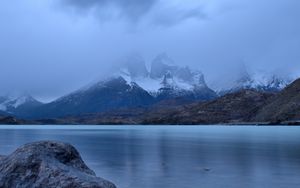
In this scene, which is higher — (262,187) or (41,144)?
(41,144)

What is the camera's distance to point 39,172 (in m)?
17.3

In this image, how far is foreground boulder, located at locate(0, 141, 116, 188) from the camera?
650 inches

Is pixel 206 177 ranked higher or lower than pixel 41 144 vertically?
lower

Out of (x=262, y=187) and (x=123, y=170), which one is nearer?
(x=262, y=187)

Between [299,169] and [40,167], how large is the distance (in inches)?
1205

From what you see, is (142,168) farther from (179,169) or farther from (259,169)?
(259,169)

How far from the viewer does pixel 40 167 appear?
17.4 meters

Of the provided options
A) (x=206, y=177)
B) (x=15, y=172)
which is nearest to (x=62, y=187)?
(x=15, y=172)

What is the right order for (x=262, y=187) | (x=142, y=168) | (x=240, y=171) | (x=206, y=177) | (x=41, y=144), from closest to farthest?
(x=41, y=144), (x=262, y=187), (x=206, y=177), (x=240, y=171), (x=142, y=168)

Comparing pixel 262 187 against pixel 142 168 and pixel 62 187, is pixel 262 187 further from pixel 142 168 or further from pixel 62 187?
pixel 62 187

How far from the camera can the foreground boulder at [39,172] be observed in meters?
16.5

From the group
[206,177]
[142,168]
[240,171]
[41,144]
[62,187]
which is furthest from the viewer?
[142,168]

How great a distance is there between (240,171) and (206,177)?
5.46 meters

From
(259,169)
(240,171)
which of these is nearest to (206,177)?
(240,171)
